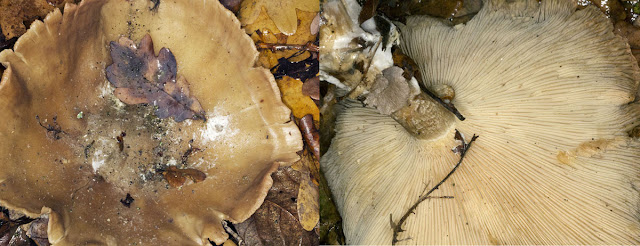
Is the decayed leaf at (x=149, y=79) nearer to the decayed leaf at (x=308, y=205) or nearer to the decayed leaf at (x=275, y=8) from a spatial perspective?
the decayed leaf at (x=275, y=8)

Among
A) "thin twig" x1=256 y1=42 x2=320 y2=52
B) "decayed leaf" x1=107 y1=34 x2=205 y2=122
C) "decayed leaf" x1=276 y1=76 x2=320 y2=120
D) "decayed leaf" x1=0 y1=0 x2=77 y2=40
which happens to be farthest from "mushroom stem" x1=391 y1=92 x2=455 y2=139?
"decayed leaf" x1=0 y1=0 x2=77 y2=40

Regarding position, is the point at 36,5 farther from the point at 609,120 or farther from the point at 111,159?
the point at 609,120

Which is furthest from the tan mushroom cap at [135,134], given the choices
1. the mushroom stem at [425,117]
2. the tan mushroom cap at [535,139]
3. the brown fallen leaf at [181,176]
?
the tan mushroom cap at [535,139]

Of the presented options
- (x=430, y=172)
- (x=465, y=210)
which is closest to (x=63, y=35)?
(x=430, y=172)

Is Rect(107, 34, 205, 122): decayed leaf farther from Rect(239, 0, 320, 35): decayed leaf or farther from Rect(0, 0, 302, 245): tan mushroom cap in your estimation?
Rect(239, 0, 320, 35): decayed leaf

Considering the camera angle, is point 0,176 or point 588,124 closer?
point 588,124
